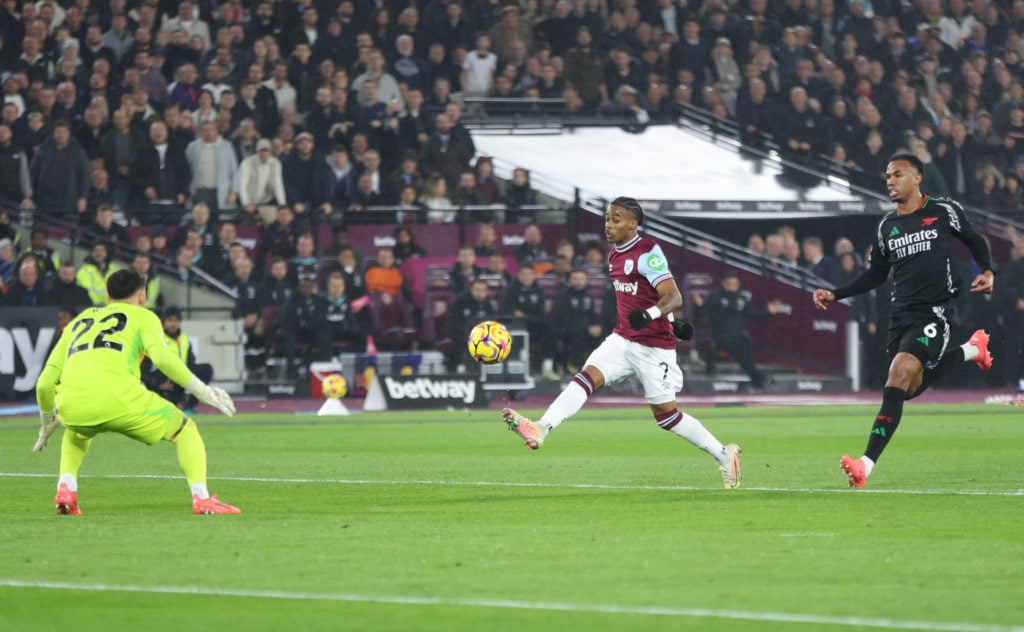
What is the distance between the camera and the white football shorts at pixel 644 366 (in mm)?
12094

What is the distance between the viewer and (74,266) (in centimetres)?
2597

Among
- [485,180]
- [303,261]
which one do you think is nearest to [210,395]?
[303,261]

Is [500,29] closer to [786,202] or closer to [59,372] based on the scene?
[786,202]

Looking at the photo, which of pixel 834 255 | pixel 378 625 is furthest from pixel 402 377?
pixel 378 625

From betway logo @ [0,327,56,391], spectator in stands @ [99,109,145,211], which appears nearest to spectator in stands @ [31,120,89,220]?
spectator in stands @ [99,109,145,211]

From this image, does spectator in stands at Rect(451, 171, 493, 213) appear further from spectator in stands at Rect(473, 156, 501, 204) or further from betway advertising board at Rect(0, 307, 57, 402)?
betway advertising board at Rect(0, 307, 57, 402)

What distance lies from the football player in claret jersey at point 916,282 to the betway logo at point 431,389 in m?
13.0

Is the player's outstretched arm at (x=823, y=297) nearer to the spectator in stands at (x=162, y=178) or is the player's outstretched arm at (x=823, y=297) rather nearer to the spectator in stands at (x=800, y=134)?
the spectator in stands at (x=162, y=178)

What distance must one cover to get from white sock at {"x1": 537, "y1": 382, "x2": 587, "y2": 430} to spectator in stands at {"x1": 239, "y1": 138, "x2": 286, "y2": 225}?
15.3m

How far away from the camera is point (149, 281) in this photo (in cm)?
2486

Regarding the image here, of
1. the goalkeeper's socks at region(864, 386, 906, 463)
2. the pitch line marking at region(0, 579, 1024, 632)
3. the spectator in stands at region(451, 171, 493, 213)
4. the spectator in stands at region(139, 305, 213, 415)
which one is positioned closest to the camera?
the pitch line marking at region(0, 579, 1024, 632)

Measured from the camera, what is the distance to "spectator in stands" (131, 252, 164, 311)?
24219 mm

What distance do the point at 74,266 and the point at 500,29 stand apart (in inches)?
353

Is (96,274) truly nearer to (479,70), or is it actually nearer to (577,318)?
(577,318)
